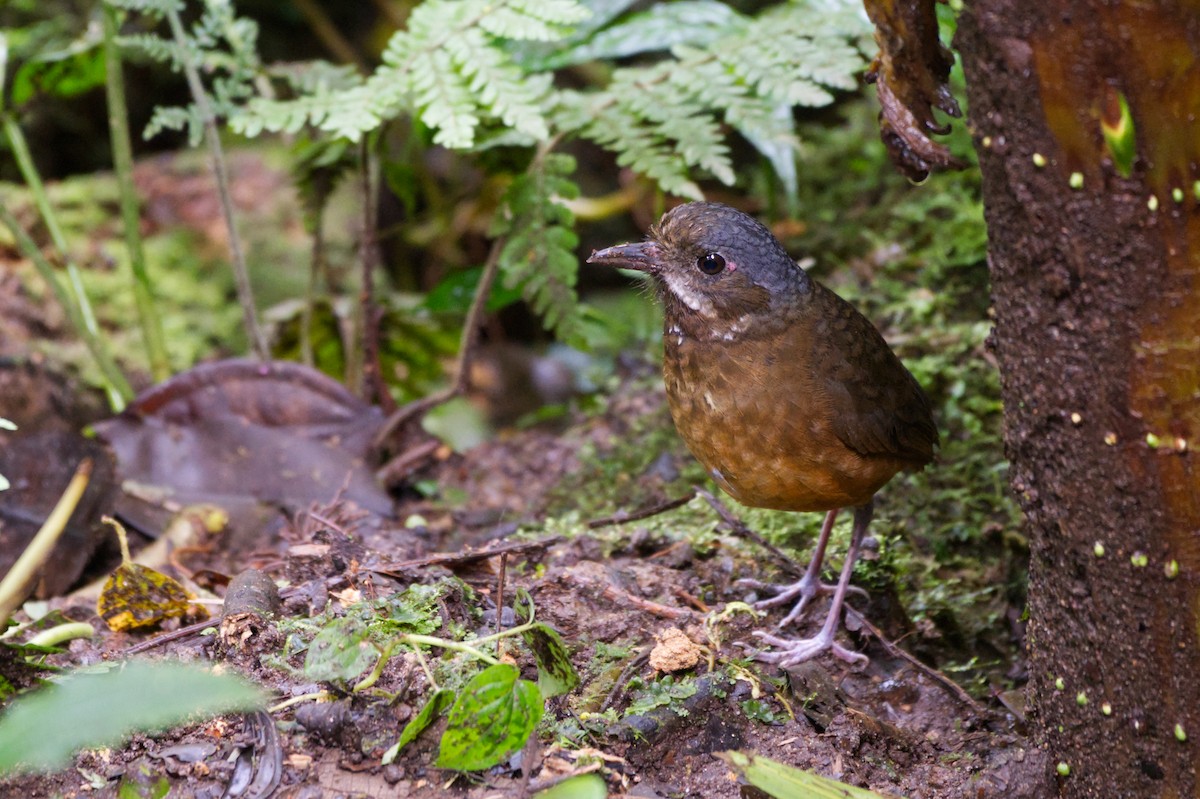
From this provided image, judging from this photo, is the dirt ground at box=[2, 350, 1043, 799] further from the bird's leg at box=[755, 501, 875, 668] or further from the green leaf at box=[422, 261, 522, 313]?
the green leaf at box=[422, 261, 522, 313]

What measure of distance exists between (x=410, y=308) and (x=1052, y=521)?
326 cm

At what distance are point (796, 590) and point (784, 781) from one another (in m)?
1.37

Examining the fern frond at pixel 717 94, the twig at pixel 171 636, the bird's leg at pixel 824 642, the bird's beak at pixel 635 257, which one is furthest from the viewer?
the fern frond at pixel 717 94

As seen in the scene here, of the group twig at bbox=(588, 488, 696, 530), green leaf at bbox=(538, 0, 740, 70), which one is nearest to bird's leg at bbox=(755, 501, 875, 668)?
twig at bbox=(588, 488, 696, 530)

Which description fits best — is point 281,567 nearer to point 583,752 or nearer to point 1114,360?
point 583,752

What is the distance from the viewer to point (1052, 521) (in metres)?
2.29

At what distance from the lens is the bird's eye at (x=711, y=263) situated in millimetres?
3283

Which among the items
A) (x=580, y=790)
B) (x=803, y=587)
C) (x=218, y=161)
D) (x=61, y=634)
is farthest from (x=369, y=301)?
(x=580, y=790)

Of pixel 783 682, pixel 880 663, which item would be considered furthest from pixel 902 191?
pixel 783 682

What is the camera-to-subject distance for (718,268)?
329cm

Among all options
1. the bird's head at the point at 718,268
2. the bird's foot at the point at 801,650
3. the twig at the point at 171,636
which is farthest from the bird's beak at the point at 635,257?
the twig at the point at 171,636

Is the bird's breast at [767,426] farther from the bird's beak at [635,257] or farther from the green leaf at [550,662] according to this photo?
the green leaf at [550,662]

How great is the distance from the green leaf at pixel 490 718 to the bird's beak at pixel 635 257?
62.2 inches

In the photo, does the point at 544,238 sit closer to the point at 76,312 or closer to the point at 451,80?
the point at 451,80
